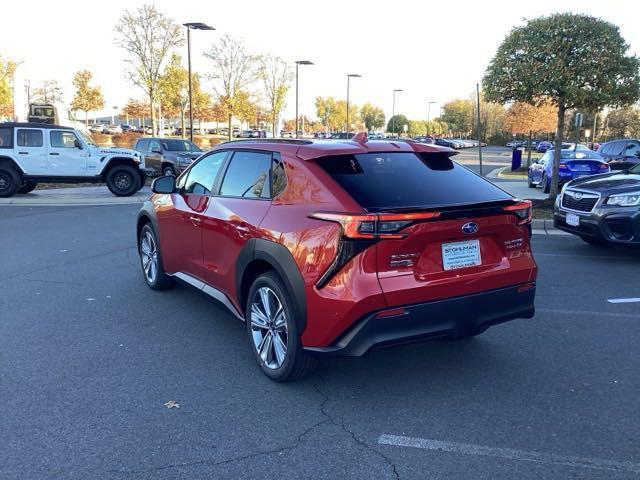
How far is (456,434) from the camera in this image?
3.27 meters

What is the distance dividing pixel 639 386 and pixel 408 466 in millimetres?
1976

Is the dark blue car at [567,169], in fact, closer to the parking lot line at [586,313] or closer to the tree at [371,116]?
the parking lot line at [586,313]

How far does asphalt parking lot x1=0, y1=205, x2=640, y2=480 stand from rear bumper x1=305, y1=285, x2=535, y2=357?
456 mm

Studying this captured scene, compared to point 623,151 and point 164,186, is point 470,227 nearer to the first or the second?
point 164,186

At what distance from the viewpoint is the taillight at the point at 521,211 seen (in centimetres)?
383

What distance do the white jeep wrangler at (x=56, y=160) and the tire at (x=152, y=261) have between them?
10524mm

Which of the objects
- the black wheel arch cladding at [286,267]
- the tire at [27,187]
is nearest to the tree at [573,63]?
the black wheel arch cladding at [286,267]

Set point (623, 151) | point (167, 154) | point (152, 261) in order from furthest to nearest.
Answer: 1. point (623, 151)
2. point (167, 154)
3. point (152, 261)

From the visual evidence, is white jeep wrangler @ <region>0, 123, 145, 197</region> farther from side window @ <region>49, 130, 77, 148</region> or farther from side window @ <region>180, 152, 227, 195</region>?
side window @ <region>180, 152, 227, 195</region>

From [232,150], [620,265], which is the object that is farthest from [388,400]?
[620,265]

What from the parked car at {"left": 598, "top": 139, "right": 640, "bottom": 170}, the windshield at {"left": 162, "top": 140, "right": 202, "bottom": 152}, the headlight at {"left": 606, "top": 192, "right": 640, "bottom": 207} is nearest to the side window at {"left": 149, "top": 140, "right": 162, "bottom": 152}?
the windshield at {"left": 162, "top": 140, "right": 202, "bottom": 152}

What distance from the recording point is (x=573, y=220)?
27.2ft

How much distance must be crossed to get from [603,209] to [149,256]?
595 centimetres

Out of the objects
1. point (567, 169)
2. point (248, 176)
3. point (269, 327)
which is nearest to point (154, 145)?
point (567, 169)
